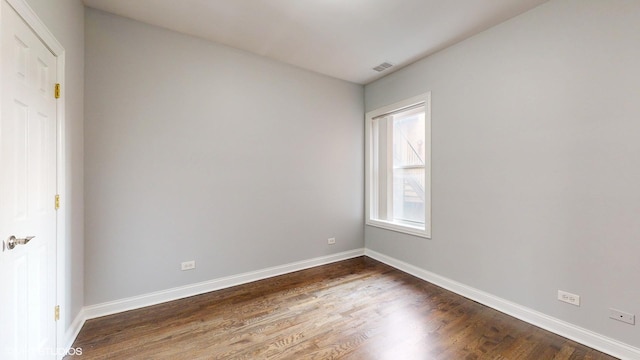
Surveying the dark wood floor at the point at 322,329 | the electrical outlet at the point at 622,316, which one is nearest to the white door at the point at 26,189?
the dark wood floor at the point at 322,329

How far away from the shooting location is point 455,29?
266 cm

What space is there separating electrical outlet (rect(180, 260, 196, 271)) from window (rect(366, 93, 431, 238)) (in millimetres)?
2680

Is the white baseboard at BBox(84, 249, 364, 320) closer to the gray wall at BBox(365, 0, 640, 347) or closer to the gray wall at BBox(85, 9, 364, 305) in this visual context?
the gray wall at BBox(85, 9, 364, 305)

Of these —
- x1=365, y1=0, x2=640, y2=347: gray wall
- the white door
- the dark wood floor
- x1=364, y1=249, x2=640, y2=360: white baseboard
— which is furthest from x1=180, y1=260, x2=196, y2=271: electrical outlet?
x1=365, y1=0, x2=640, y2=347: gray wall

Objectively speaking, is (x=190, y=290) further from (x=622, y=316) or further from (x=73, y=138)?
(x=622, y=316)

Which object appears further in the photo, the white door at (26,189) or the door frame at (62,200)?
the door frame at (62,200)

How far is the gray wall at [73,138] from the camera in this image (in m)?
1.89

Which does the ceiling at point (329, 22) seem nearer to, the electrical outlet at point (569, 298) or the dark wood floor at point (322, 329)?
the electrical outlet at point (569, 298)

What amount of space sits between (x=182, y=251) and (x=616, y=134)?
13.3 feet

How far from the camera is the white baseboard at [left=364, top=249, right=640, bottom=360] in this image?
189cm

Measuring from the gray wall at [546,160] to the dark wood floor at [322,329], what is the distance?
1.47ft

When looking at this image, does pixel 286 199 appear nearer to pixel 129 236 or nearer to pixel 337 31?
pixel 129 236

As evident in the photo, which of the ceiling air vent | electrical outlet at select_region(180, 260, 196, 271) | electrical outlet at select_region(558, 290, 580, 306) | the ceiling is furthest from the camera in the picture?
the ceiling air vent

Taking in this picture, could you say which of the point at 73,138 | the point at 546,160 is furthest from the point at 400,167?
the point at 73,138
